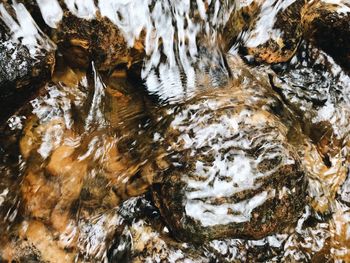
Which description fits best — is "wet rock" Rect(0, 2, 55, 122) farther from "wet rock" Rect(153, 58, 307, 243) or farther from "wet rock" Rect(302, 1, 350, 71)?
"wet rock" Rect(302, 1, 350, 71)

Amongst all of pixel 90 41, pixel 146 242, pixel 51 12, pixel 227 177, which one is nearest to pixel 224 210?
pixel 227 177

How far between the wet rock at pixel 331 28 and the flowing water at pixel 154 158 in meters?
0.75

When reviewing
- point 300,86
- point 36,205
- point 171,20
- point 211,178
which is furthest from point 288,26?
point 36,205

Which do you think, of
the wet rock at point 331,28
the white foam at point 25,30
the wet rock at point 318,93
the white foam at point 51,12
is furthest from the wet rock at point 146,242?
the wet rock at point 331,28

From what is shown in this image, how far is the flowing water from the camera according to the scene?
8.96 ft

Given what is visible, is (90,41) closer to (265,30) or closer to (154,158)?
(154,158)

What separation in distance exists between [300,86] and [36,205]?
8.41ft

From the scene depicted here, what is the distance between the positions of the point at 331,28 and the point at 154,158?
226 centimetres

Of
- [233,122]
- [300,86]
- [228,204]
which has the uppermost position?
[233,122]

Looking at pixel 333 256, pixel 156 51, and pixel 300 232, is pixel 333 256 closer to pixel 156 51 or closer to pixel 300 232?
pixel 300 232

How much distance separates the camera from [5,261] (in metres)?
2.58

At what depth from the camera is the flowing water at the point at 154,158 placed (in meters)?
2.73

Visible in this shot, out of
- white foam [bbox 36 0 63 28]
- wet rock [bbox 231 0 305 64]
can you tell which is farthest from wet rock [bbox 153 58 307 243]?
white foam [bbox 36 0 63 28]

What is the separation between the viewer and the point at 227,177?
110 inches
